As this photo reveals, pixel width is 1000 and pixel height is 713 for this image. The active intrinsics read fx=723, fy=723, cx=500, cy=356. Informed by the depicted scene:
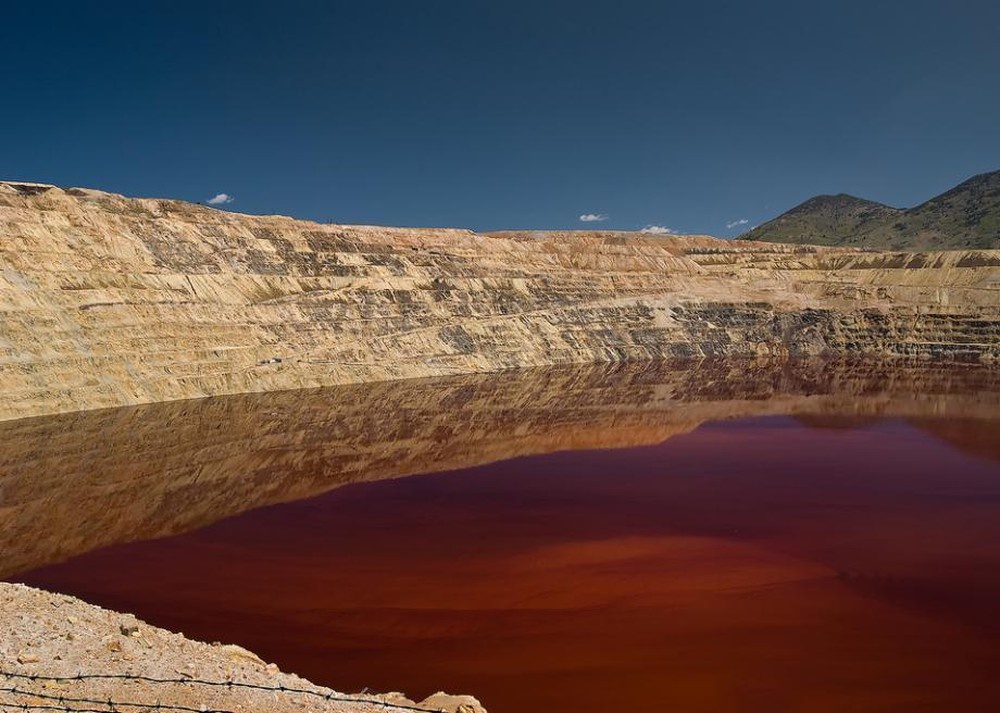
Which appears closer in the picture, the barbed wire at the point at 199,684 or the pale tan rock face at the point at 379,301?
the barbed wire at the point at 199,684

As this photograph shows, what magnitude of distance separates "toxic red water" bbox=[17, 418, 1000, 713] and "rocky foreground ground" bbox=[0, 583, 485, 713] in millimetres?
1283

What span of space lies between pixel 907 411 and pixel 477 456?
2505cm

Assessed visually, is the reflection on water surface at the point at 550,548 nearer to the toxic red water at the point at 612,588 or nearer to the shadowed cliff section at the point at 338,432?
the toxic red water at the point at 612,588

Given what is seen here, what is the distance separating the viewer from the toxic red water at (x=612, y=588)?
10.7 m

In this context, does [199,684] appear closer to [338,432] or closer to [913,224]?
[338,432]

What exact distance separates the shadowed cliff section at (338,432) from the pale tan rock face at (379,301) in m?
3.57

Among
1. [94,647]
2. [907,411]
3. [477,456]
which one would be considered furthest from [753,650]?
[907,411]

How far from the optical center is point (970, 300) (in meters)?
69.4

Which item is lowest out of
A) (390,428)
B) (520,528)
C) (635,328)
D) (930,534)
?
(930,534)

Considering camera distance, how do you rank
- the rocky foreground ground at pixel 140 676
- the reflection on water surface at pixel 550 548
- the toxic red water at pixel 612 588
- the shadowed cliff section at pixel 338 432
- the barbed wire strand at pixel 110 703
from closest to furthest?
the barbed wire strand at pixel 110 703, the rocky foreground ground at pixel 140 676, the toxic red water at pixel 612 588, the reflection on water surface at pixel 550 548, the shadowed cliff section at pixel 338 432

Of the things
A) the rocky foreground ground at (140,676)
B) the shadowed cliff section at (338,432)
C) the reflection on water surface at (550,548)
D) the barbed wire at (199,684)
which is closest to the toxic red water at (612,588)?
the reflection on water surface at (550,548)

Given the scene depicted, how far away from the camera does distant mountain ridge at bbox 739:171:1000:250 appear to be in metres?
143

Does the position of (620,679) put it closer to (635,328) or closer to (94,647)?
(94,647)

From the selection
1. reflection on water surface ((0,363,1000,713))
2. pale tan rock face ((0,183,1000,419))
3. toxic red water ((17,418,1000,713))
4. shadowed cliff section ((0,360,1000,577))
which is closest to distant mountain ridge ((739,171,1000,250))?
pale tan rock face ((0,183,1000,419))
